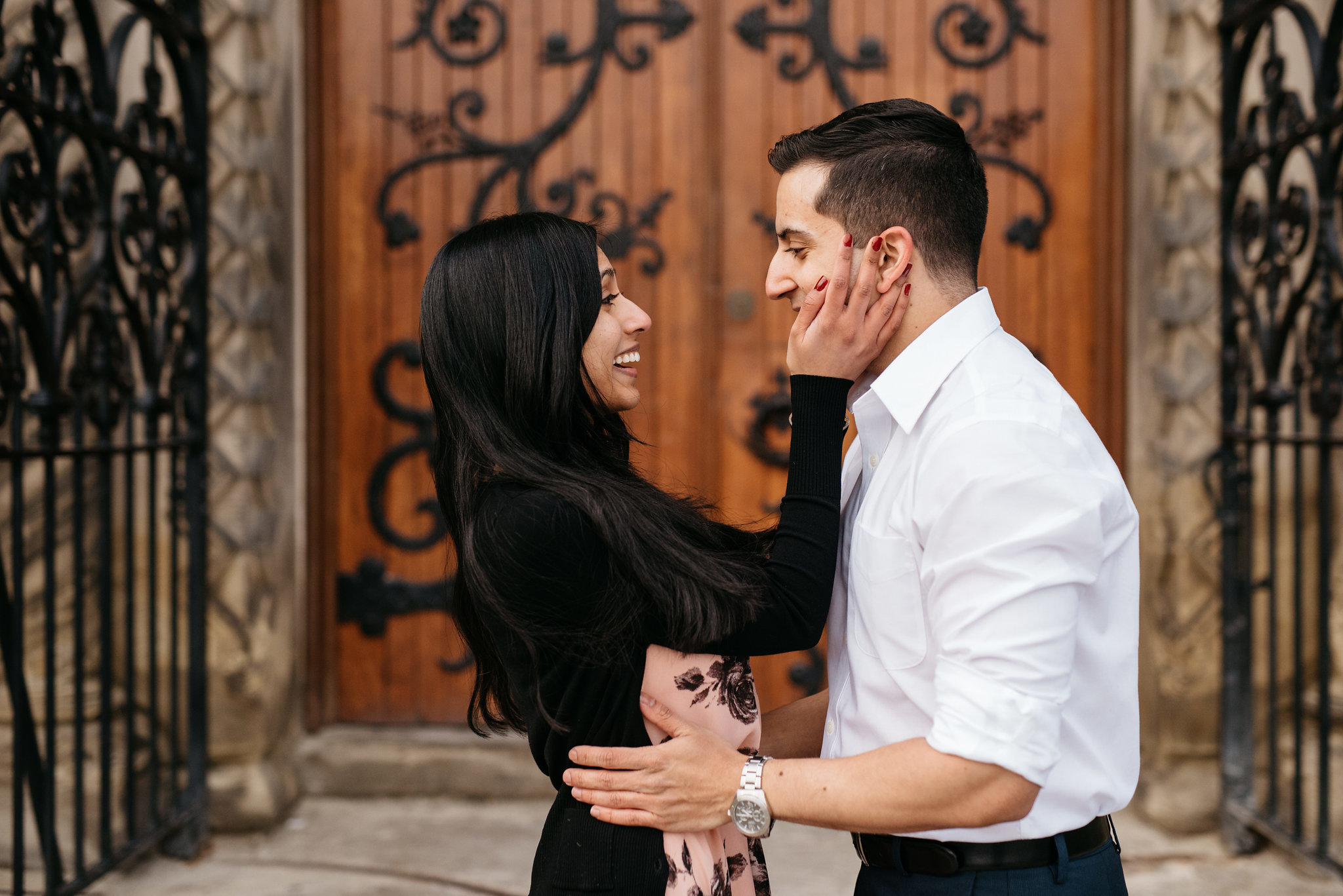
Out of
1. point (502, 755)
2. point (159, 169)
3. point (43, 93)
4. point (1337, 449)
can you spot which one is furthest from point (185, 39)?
point (1337, 449)

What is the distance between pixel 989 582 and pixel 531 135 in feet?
9.35

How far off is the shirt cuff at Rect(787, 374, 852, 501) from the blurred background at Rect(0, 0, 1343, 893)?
1711 mm

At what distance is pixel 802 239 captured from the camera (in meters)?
1.52

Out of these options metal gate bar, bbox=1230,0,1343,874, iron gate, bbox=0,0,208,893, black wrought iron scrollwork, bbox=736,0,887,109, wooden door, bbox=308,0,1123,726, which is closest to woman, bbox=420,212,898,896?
iron gate, bbox=0,0,208,893

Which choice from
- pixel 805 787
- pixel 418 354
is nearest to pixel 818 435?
pixel 805 787

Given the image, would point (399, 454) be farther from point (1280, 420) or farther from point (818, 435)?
point (1280, 420)

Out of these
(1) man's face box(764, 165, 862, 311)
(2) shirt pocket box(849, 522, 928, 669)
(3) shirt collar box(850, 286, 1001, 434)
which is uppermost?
(1) man's face box(764, 165, 862, 311)

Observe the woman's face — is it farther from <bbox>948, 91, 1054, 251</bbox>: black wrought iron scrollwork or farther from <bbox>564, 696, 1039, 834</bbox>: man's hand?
<bbox>948, 91, 1054, 251</bbox>: black wrought iron scrollwork

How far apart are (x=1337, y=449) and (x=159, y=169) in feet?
12.1

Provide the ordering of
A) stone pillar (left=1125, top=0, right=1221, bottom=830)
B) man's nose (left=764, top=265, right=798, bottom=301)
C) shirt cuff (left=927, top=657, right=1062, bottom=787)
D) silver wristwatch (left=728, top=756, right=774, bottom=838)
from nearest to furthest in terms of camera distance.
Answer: shirt cuff (left=927, top=657, right=1062, bottom=787) → silver wristwatch (left=728, top=756, right=774, bottom=838) → man's nose (left=764, top=265, right=798, bottom=301) → stone pillar (left=1125, top=0, right=1221, bottom=830)

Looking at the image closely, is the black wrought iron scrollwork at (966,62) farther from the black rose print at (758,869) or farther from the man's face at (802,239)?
the black rose print at (758,869)

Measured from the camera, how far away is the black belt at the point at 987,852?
1.32 metres

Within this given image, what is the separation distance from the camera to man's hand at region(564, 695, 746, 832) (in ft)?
4.45

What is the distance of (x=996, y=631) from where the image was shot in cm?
113
